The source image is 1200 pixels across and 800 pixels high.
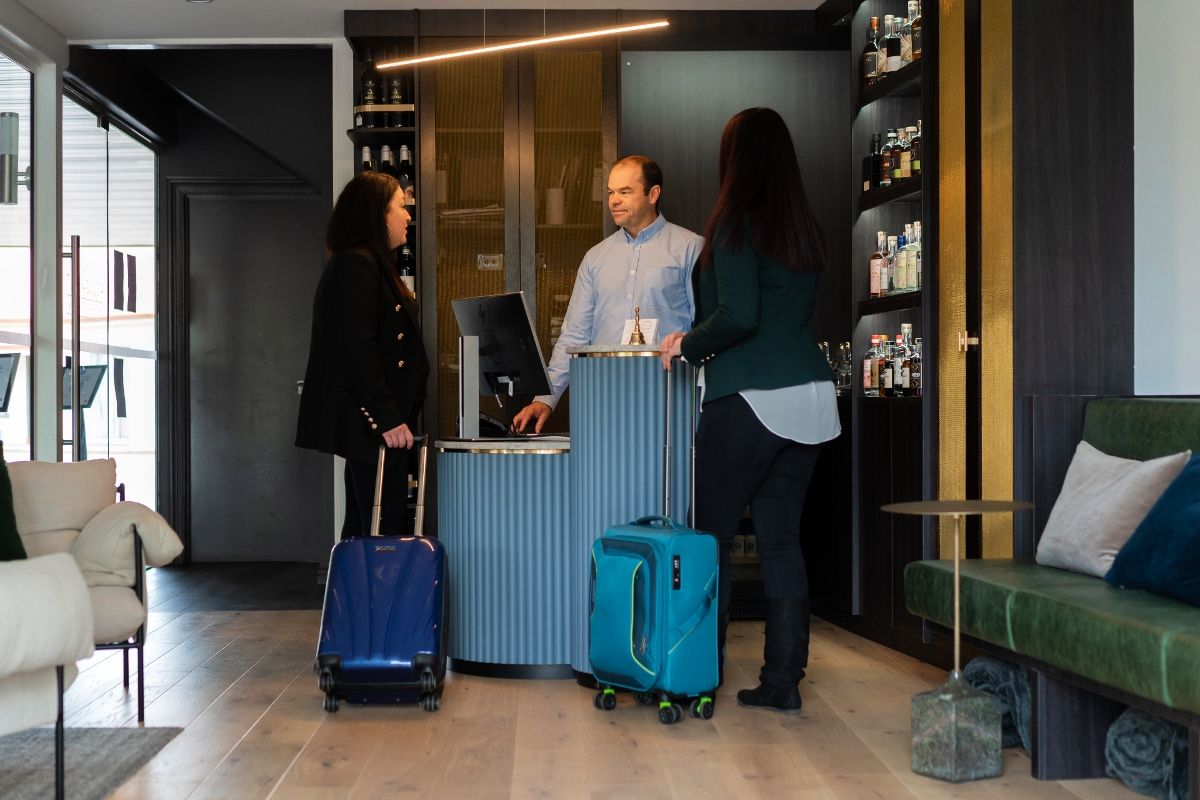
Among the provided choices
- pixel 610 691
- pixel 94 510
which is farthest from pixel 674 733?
pixel 94 510

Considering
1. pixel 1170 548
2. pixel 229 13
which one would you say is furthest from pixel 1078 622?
pixel 229 13

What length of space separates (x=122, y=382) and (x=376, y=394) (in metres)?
3.46

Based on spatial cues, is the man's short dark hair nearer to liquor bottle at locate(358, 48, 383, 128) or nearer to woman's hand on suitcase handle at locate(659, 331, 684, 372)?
woman's hand on suitcase handle at locate(659, 331, 684, 372)

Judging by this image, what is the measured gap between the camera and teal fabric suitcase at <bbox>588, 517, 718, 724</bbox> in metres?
3.38

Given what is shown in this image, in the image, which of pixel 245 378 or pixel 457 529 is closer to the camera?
pixel 457 529

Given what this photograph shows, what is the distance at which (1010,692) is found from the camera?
3.24 m

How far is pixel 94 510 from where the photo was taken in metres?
3.72

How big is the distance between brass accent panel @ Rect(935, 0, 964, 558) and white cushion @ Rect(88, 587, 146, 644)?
8.32 feet

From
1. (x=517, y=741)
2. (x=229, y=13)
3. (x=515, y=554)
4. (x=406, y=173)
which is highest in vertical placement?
(x=229, y=13)

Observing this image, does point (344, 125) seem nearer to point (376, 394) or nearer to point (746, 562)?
point (376, 394)

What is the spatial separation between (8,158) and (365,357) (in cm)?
268

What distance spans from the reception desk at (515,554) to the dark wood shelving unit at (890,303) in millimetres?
1344

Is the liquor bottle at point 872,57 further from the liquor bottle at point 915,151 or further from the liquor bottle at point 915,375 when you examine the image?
the liquor bottle at point 915,375

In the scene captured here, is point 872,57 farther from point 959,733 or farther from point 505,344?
point 959,733
